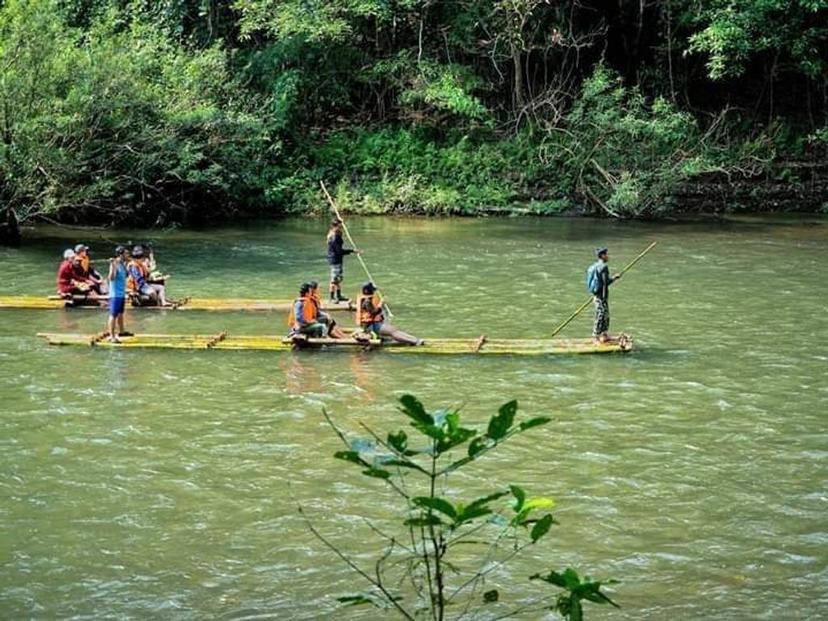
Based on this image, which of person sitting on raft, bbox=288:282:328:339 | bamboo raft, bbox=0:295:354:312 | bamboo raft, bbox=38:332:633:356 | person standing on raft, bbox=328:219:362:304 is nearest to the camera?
bamboo raft, bbox=38:332:633:356

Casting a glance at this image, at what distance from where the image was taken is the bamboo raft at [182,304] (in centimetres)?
1798

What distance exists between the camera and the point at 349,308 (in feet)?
59.2

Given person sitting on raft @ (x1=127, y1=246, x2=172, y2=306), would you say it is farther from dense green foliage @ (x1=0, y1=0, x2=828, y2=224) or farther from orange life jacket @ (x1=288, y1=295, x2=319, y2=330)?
dense green foliage @ (x1=0, y1=0, x2=828, y2=224)

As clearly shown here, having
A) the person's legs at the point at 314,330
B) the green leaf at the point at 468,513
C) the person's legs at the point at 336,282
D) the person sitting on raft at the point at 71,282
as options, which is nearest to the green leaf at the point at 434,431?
the green leaf at the point at 468,513

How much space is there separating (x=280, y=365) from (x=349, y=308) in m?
3.84

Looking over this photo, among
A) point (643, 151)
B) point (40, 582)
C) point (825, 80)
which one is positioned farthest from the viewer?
point (825, 80)

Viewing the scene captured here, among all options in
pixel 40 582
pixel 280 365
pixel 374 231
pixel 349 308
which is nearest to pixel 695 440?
pixel 280 365

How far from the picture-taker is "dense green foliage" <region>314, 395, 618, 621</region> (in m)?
3.41

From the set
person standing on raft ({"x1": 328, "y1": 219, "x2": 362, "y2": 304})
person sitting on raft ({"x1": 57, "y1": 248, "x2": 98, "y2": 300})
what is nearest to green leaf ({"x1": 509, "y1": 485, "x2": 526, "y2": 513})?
person standing on raft ({"x1": 328, "y1": 219, "x2": 362, "y2": 304})

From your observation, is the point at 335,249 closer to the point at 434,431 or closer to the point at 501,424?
the point at 501,424

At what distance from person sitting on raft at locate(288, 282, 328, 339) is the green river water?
1.13ft

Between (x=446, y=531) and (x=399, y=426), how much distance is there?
440cm

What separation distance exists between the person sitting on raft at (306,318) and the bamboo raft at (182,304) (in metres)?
2.84

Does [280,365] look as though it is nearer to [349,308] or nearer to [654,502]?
[349,308]
